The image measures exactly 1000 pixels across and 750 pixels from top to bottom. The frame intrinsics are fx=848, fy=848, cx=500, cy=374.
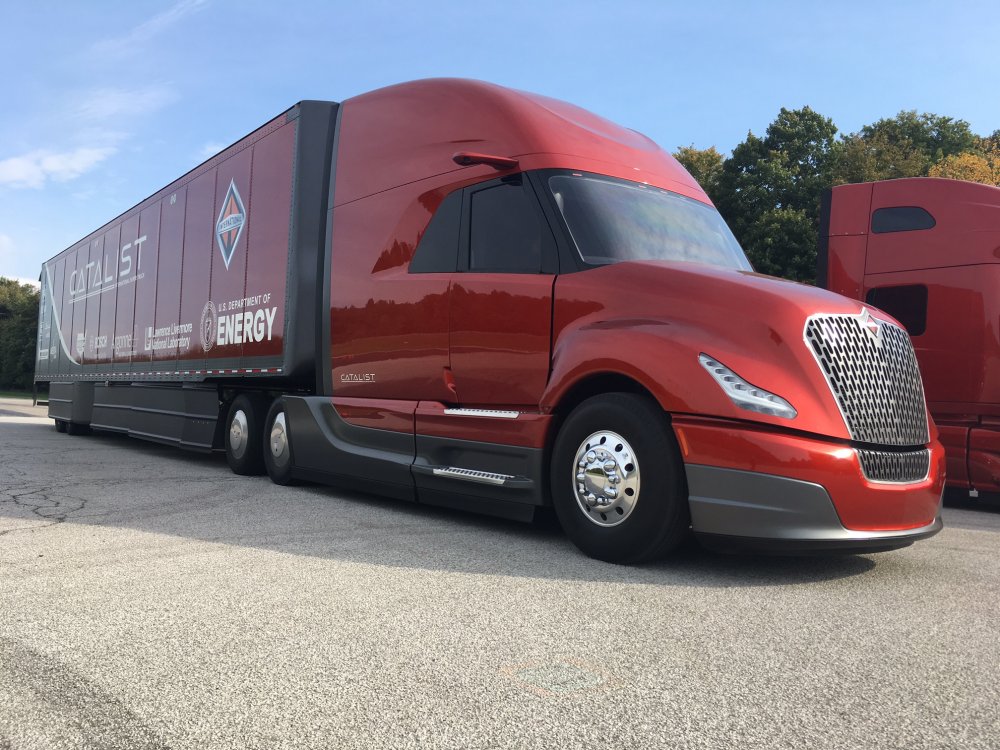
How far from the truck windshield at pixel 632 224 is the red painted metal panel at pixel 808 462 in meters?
1.29

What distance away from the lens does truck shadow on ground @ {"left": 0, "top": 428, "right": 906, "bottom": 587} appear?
14.5 ft

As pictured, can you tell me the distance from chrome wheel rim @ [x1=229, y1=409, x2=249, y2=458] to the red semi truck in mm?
34

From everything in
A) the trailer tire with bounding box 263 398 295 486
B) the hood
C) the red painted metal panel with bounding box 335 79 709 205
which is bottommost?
the trailer tire with bounding box 263 398 295 486

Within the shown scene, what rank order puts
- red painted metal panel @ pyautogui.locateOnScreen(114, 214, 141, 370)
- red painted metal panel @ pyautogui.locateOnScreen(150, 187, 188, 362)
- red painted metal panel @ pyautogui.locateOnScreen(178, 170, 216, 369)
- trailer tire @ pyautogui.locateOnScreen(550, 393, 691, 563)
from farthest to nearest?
red painted metal panel @ pyautogui.locateOnScreen(114, 214, 141, 370) < red painted metal panel @ pyautogui.locateOnScreen(150, 187, 188, 362) < red painted metal panel @ pyautogui.locateOnScreen(178, 170, 216, 369) < trailer tire @ pyautogui.locateOnScreen(550, 393, 691, 563)

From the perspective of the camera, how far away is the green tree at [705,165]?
35.5m

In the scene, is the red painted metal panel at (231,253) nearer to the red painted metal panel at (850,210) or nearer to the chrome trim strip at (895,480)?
the red painted metal panel at (850,210)

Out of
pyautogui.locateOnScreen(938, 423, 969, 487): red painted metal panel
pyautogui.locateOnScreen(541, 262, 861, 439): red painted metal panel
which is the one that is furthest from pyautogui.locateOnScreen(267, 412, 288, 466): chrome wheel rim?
pyautogui.locateOnScreen(938, 423, 969, 487): red painted metal panel

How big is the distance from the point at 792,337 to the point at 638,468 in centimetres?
102

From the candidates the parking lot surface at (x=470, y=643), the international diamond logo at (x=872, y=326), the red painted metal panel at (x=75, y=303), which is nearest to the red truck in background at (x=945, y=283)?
the parking lot surface at (x=470, y=643)

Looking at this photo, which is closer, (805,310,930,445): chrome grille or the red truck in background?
(805,310,930,445): chrome grille

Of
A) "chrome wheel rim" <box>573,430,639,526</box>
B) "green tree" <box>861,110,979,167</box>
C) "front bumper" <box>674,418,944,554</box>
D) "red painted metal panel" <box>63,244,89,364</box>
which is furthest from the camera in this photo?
"green tree" <box>861,110,979,167</box>

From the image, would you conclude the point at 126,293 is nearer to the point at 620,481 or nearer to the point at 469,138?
the point at 469,138

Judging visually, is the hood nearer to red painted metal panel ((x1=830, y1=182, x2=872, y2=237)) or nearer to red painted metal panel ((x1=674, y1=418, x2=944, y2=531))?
red painted metal panel ((x1=674, y1=418, x2=944, y2=531))

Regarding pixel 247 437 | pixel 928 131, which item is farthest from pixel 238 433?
pixel 928 131
